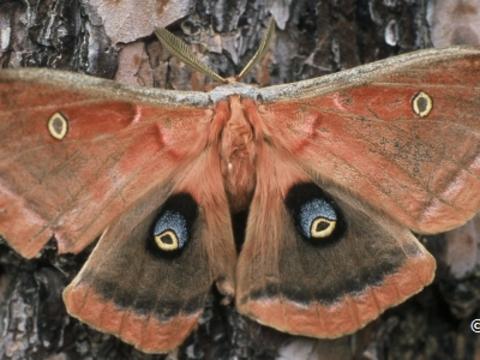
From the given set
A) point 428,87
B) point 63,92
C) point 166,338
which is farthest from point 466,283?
point 63,92

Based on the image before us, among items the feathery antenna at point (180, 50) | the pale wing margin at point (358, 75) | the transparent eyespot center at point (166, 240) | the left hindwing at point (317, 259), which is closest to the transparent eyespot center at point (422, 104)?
the pale wing margin at point (358, 75)

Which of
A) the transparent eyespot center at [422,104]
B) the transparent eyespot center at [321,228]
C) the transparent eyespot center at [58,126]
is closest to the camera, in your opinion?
the transparent eyespot center at [58,126]

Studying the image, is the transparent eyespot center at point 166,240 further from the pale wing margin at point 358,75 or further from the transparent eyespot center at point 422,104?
the transparent eyespot center at point 422,104

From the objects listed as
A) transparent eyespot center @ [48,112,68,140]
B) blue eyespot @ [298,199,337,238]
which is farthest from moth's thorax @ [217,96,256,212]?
transparent eyespot center @ [48,112,68,140]

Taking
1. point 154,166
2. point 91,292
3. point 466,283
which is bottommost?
point 466,283

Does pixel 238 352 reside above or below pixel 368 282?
below

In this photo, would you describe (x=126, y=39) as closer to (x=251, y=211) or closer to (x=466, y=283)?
(x=251, y=211)

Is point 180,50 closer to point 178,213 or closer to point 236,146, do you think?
point 236,146

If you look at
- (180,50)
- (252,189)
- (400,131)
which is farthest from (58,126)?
(400,131)
